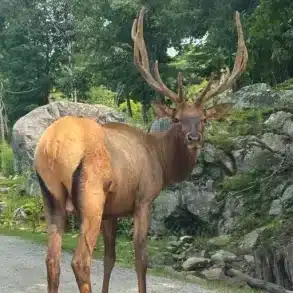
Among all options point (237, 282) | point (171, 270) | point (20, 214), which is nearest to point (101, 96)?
point (20, 214)

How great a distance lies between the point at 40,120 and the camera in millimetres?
24031

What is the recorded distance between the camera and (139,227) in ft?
21.6

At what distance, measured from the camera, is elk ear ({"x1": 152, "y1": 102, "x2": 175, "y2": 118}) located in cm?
718

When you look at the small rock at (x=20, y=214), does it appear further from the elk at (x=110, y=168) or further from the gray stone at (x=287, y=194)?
the elk at (x=110, y=168)

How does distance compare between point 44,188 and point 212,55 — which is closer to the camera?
point 44,188

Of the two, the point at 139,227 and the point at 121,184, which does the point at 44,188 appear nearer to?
the point at 121,184

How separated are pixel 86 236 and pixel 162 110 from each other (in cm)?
224

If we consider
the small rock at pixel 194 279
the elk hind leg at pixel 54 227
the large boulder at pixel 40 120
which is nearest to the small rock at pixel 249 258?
the small rock at pixel 194 279

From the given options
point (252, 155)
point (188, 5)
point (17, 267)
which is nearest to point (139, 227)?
point (17, 267)

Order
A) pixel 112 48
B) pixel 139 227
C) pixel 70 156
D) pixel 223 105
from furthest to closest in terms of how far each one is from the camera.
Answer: pixel 112 48, pixel 223 105, pixel 139 227, pixel 70 156

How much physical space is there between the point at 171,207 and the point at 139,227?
8458 millimetres

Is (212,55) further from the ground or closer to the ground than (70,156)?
further from the ground

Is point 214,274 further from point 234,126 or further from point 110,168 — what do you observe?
point 110,168

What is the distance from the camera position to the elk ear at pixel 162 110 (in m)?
7.18
